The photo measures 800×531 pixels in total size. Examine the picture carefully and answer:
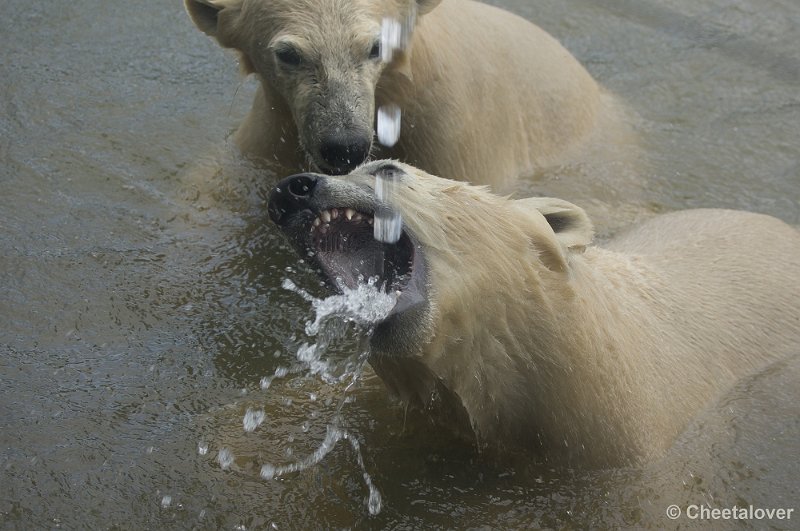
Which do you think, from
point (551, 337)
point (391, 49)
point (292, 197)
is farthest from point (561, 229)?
point (391, 49)

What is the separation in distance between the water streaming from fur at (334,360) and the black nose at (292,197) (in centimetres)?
28

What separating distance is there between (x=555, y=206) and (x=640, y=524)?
1152mm

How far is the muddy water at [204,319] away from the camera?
12.4ft

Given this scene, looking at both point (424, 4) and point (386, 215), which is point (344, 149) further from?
point (386, 215)

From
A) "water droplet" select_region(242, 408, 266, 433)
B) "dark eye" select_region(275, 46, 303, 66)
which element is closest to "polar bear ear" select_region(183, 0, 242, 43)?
"dark eye" select_region(275, 46, 303, 66)

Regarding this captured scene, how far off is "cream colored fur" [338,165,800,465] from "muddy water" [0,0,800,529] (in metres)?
0.16

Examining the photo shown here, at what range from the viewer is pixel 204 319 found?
4.98 meters

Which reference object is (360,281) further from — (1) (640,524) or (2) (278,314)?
(2) (278,314)

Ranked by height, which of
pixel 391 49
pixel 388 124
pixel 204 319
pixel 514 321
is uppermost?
pixel 514 321

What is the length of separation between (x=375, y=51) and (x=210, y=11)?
3.37 feet

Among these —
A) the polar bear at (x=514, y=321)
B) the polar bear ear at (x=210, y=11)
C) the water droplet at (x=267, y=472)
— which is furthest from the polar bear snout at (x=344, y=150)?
the water droplet at (x=267, y=472)

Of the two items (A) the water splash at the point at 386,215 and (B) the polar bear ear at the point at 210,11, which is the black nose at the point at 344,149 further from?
(A) the water splash at the point at 386,215

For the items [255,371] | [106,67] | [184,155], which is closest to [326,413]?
[255,371]

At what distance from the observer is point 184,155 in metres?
6.48
